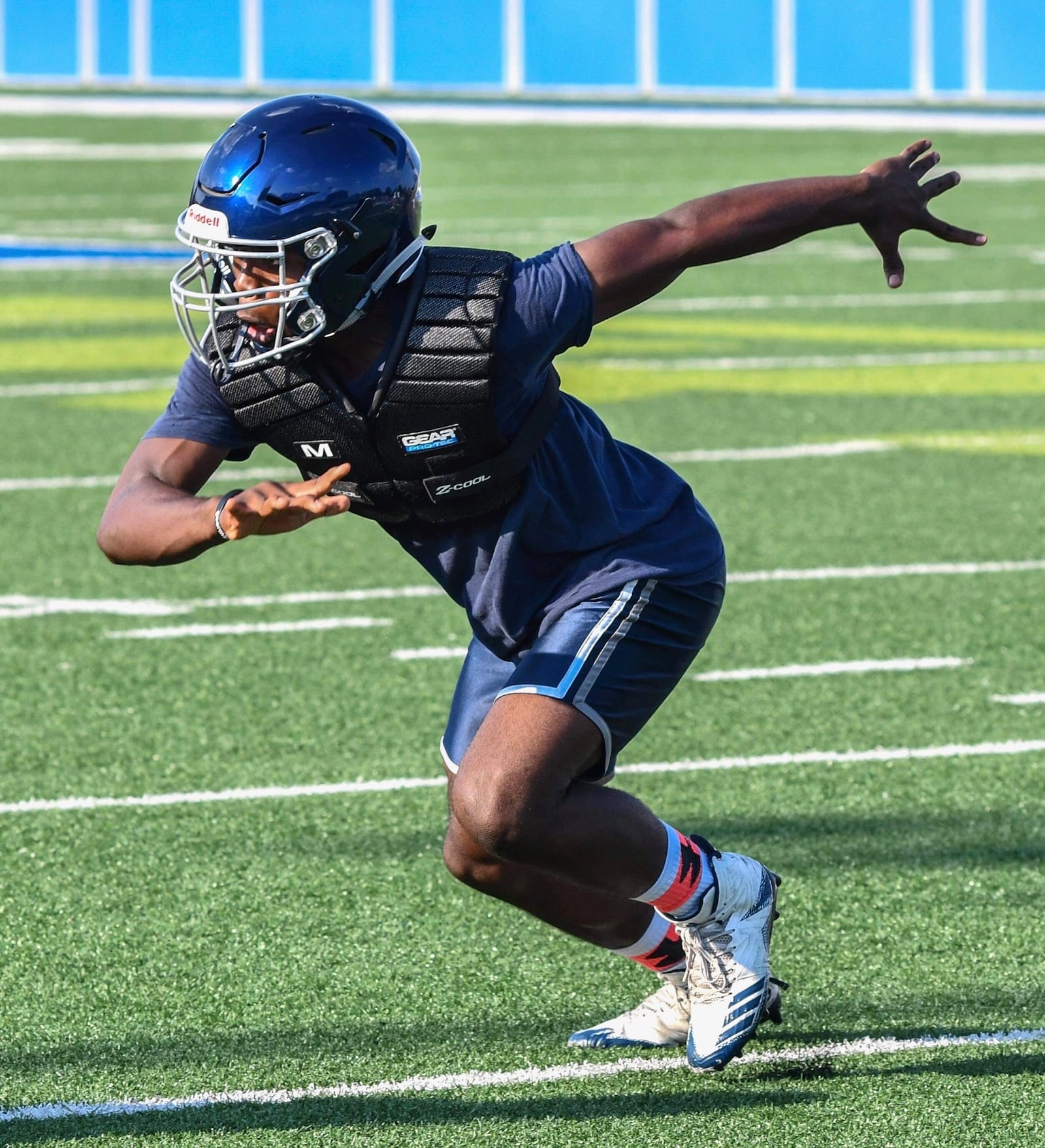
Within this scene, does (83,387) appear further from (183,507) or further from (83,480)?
(183,507)

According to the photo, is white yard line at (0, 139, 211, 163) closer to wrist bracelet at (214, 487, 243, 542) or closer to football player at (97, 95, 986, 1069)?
football player at (97, 95, 986, 1069)

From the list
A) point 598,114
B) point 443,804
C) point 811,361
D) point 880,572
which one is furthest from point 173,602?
point 598,114

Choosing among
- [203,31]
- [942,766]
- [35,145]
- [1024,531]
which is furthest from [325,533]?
[203,31]

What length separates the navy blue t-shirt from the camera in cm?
365

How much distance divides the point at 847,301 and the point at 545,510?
1186cm

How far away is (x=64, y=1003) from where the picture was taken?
4.21 metres

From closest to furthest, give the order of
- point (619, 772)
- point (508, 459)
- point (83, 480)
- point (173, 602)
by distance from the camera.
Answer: point (508, 459) → point (619, 772) → point (173, 602) → point (83, 480)

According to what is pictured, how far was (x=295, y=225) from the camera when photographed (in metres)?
3.54

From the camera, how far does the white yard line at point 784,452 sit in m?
9.94

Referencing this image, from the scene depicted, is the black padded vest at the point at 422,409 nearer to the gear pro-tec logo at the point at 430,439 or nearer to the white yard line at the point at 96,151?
the gear pro-tec logo at the point at 430,439

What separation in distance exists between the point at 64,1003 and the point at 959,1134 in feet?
6.24

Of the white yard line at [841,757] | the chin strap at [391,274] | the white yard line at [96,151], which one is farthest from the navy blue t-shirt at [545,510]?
the white yard line at [96,151]

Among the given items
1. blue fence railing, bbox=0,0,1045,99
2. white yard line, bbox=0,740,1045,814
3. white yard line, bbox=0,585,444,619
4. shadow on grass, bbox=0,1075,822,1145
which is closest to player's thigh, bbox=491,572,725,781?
shadow on grass, bbox=0,1075,822,1145

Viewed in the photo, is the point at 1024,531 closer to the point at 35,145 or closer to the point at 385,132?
the point at 385,132
